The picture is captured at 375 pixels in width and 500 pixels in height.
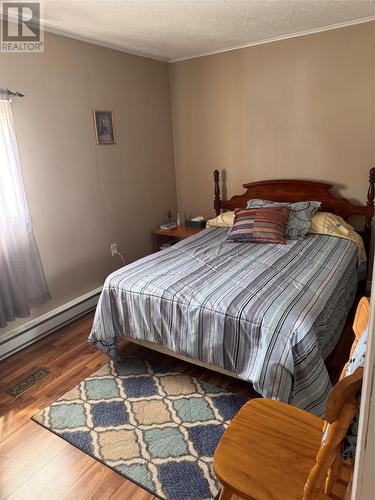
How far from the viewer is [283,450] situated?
1.20 m

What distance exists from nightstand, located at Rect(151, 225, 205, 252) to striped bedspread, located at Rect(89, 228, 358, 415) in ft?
3.04

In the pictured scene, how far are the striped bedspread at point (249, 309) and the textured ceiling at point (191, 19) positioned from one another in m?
1.73

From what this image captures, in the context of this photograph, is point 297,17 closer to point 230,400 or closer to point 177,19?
point 177,19

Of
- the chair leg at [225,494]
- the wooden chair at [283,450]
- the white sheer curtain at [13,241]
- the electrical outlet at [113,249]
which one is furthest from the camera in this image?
the electrical outlet at [113,249]

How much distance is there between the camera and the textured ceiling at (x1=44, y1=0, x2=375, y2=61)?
2291mm

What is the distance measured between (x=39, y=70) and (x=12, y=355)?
7.16 feet

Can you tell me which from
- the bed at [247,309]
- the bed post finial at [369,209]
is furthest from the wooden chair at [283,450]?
the bed post finial at [369,209]

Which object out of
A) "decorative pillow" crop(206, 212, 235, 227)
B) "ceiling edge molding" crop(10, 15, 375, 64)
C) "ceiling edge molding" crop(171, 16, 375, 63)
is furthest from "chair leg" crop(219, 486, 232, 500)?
"ceiling edge molding" crop(171, 16, 375, 63)

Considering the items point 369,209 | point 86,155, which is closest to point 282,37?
point 369,209

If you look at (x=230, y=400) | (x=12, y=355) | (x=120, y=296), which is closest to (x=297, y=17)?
(x=120, y=296)

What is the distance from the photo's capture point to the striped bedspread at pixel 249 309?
67.7 inches

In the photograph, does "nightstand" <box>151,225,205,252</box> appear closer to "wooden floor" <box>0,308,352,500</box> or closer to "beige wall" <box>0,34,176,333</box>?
"beige wall" <box>0,34,176,333</box>

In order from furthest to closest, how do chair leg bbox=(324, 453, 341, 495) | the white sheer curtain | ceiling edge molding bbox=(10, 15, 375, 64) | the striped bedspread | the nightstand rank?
the nightstand < ceiling edge molding bbox=(10, 15, 375, 64) < the white sheer curtain < the striped bedspread < chair leg bbox=(324, 453, 341, 495)

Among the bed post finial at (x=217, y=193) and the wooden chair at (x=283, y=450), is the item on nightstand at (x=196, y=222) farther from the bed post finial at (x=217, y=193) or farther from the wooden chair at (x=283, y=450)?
the wooden chair at (x=283, y=450)
